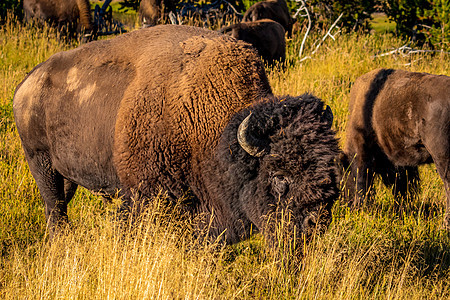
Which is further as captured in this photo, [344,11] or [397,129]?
[344,11]

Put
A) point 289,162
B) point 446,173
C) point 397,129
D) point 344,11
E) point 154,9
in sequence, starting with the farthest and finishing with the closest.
Answer: point 344,11, point 154,9, point 397,129, point 446,173, point 289,162

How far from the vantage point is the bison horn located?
341 cm

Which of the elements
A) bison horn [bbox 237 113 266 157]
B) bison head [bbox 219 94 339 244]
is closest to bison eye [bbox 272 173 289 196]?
bison head [bbox 219 94 339 244]

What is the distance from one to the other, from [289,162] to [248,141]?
0.33 meters

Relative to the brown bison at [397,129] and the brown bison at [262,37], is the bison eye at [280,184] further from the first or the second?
the brown bison at [262,37]

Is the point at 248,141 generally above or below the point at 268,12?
below

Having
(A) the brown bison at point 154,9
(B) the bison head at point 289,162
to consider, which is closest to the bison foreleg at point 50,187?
(B) the bison head at point 289,162

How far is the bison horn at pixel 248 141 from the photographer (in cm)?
341

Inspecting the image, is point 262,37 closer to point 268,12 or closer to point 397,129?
point 268,12

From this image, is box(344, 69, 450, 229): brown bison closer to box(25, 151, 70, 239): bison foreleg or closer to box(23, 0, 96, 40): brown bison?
box(25, 151, 70, 239): bison foreleg

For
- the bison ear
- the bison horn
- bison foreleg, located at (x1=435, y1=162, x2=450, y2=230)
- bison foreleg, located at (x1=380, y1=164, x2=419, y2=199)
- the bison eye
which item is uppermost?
the bison ear

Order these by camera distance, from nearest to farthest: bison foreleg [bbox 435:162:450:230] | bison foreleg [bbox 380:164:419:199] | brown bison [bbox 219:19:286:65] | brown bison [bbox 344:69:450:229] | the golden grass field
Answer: the golden grass field
bison foreleg [bbox 435:162:450:230]
brown bison [bbox 344:69:450:229]
bison foreleg [bbox 380:164:419:199]
brown bison [bbox 219:19:286:65]

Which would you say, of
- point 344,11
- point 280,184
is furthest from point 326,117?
point 344,11

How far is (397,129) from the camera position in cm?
659
